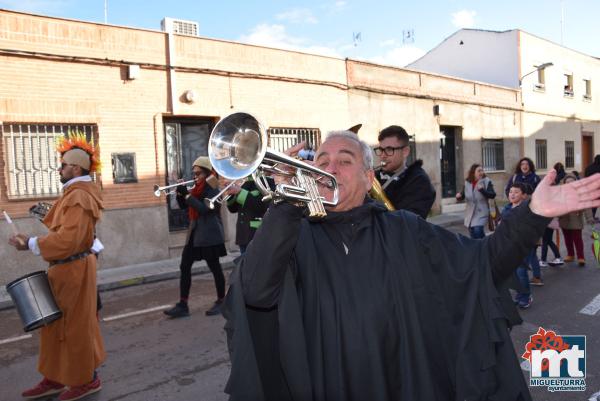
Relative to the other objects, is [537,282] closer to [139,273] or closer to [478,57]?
[139,273]

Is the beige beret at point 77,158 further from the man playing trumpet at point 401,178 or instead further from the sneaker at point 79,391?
the man playing trumpet at point 401,178

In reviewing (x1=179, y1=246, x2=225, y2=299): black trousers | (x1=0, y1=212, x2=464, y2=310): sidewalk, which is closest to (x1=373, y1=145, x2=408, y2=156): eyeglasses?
(x1=179, y1=246, x2=225, y2=299): black trousers

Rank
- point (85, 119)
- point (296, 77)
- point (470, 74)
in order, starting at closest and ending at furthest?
point (85, 119) < point (296, 77) < point (470, 74)

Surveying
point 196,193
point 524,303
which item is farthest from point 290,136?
point 524,303

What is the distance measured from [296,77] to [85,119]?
5612 mm

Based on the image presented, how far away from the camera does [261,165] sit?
198 centimetres

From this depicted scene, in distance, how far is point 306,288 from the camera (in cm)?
208

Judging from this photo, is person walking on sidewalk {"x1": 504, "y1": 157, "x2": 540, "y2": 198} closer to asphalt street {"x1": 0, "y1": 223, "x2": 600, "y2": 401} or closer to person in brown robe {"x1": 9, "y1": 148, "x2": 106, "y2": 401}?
asphalt street {"x1": 0, "y1": 223, "x2": 600, "y2": 401}

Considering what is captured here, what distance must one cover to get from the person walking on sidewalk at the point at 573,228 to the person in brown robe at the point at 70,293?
7231 mm

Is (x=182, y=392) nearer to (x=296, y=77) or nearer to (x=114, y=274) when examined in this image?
(x=114, y=274)

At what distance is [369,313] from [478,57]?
26.3m

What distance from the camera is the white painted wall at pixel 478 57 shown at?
24188mm

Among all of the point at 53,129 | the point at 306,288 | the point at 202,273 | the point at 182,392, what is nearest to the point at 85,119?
the point at 53,129

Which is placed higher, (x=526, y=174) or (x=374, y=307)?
(x=526, y=174)
